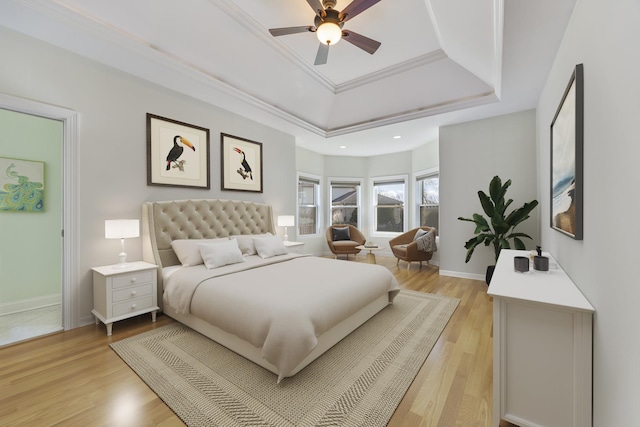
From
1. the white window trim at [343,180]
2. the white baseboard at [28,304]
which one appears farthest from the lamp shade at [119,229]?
the white window trim at [343,180]

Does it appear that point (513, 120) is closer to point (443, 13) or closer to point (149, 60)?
point (443, 13)

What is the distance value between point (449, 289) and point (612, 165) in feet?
10.4

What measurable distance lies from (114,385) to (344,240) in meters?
5.11

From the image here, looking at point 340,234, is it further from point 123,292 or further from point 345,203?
point 123,292

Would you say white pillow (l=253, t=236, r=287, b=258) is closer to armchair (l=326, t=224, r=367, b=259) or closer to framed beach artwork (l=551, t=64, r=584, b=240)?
armchair (l=326, t=224, r=367, b=259)

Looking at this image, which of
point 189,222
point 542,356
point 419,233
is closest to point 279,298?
point 542,356

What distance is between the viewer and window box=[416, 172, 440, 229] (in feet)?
19.5

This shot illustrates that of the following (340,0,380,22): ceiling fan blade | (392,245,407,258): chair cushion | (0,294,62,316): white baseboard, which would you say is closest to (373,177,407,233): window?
(392,245,407,258): chair cushion

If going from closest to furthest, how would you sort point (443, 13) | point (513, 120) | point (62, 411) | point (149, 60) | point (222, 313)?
point (62, 411)
point (222, 313)
point (443, 13)
point (149, 60)
point (513, 120)

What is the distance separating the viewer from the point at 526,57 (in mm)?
2561

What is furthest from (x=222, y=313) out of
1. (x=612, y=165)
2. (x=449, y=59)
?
(x=449, y=59)

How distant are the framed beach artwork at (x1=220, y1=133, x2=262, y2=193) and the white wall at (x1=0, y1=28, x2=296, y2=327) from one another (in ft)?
2.22

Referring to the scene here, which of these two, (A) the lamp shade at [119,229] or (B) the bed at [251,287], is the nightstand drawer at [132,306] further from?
(A) the lamp shade at [119,229]

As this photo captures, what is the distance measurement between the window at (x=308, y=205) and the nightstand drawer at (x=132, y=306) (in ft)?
13.3
